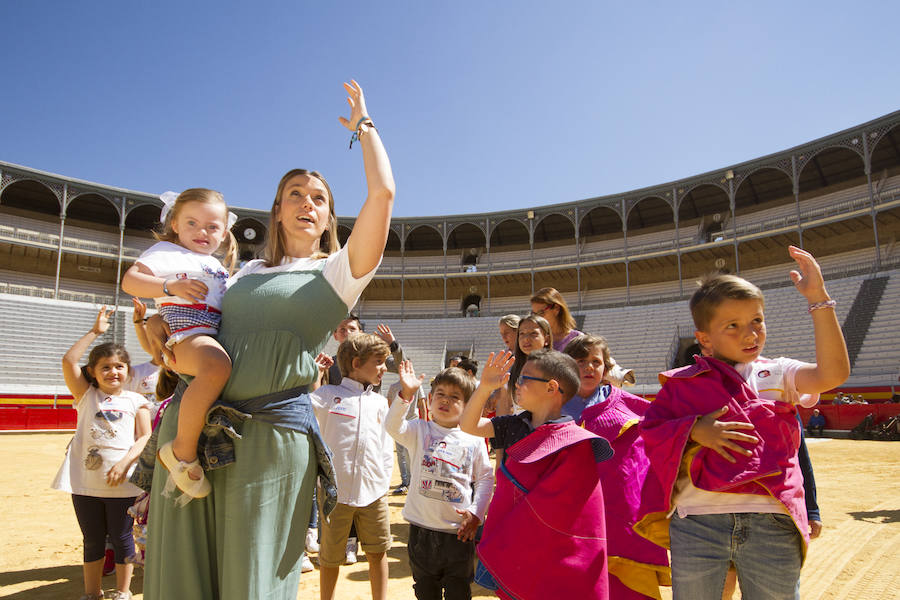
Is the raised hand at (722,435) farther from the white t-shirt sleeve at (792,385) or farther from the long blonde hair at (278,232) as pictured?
the long blonde hair at (278,232)

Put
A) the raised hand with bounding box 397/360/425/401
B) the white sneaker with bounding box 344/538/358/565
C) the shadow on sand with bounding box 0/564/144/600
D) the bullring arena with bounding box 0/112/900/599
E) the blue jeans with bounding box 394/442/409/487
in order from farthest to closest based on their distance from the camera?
the bullring arena with bounding box 0/112/900/599, the blue jeans with bounding box 394/442/409/487, the white sneaker with bounding box 344/538/358/565, the shadow on sand with bounding box 0/564/144/600, the raised hand with bounding box 397/360/425/401

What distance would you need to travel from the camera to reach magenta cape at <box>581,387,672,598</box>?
7.85 ft

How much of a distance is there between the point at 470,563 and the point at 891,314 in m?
22.4

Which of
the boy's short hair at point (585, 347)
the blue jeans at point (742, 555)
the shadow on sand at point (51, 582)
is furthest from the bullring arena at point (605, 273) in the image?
the blue jeans at point (742, 555)

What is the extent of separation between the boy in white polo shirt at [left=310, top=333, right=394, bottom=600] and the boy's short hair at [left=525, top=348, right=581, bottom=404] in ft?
4.43

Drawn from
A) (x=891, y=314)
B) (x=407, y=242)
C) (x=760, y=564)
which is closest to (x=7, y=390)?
(x=407, y=242)

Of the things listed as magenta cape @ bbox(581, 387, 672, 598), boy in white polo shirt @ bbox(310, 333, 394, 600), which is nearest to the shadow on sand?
boy in white polo shirt @ bbox(310, 333, 394, 600)

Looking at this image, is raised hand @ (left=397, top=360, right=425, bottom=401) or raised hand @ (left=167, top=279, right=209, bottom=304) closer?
raised hand @ (left=167, top=279, right=209, bottom=304)

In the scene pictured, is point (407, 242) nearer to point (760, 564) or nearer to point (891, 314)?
point (891, 314)

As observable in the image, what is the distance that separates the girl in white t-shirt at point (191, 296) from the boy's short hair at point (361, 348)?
1247 millimetres

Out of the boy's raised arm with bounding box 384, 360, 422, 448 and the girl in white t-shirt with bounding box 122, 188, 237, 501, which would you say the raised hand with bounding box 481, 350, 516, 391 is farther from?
the girl in white t-shirt with bounding box 122, 188, 237, 501

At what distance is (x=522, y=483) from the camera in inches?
83.7

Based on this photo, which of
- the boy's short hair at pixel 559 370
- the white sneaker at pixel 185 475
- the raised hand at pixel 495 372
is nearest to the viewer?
the white sneaker at pixel 185 475

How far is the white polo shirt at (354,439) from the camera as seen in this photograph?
3.21 metres
